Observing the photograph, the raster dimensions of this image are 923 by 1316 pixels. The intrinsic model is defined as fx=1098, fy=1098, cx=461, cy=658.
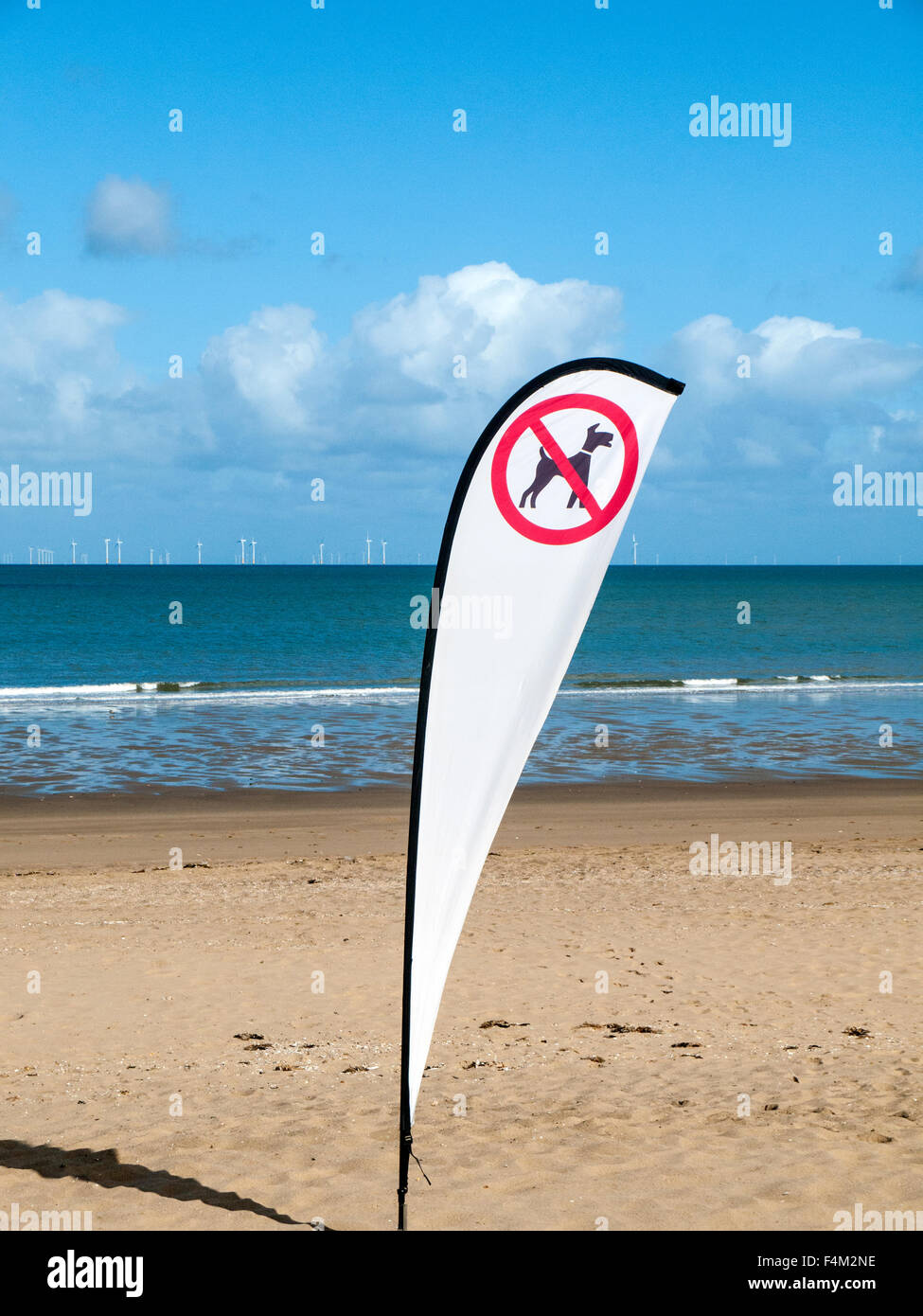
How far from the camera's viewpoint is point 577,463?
4094 mm

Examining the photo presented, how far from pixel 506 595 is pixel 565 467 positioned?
525 mm

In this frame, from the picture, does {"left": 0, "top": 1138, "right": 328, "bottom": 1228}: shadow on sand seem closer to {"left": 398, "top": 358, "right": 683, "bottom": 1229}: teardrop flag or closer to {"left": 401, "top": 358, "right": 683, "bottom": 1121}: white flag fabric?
{"left": 398, "top": 358, "right": 683, "bottom": 1229}: teardrop flag


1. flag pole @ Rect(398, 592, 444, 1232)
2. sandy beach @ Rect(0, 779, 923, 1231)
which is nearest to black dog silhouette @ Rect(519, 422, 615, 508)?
flag pole @ Rect(398, 592, 444, 1232)

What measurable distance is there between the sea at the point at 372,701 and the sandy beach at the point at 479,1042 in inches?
299

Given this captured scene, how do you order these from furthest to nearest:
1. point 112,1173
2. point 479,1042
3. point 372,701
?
point 372,701, point 479,1042, point 112,1173

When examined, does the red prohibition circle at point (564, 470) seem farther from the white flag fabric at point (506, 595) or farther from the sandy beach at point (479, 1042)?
the sandy beach at point (479, 1042)

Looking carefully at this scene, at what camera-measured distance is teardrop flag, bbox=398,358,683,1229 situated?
404 cm

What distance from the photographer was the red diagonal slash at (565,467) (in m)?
4.03

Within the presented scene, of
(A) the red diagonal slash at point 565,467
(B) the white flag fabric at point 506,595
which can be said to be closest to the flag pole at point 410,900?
(B) the white flag fabric at point 506,595

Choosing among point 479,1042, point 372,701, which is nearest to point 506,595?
point 479,1042

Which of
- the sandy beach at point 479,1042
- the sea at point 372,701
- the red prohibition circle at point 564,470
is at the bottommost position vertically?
the sandy beach at point 479,1042

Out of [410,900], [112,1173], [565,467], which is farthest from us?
[112,1173]

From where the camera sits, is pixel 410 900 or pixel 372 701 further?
pixel 372 701

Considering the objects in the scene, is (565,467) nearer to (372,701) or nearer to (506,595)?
(506,595)
